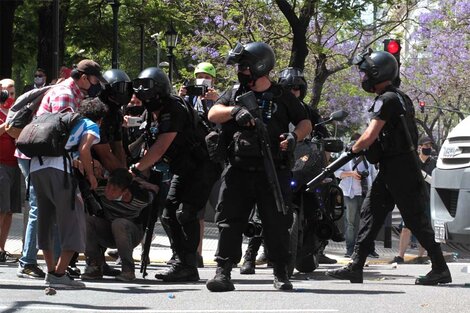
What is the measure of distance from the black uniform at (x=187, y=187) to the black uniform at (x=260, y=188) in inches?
36.1

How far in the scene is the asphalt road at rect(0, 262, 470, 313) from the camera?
810 cm

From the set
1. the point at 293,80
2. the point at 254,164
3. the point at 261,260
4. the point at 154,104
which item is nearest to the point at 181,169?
the point at 154,104

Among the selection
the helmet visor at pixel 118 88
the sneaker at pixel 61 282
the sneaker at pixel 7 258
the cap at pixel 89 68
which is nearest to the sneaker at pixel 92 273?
the sneaker at pixel 61 282

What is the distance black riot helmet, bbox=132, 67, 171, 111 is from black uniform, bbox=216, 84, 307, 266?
724mm

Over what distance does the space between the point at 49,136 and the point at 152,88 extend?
115 centimetres

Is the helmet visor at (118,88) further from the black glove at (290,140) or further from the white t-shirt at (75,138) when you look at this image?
the black glove at (290,140)

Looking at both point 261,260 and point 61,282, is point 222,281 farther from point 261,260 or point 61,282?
point 261,260

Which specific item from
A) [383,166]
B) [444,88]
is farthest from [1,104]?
[444,88]

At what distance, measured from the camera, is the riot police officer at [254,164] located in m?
9.22

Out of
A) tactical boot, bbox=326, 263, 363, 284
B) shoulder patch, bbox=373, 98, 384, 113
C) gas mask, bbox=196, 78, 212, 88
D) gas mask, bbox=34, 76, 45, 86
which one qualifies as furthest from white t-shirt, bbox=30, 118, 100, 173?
gas mask, bbox=34, 76, 45, 86

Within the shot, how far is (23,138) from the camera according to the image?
9.22 m

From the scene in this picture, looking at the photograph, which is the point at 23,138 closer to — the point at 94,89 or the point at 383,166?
the point at 94,89

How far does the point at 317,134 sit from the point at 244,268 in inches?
57.3

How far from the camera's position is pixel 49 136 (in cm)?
912
